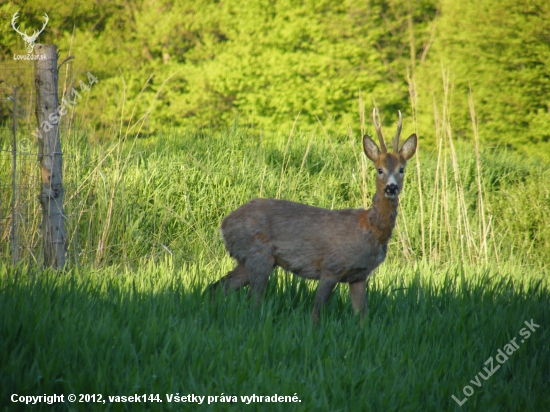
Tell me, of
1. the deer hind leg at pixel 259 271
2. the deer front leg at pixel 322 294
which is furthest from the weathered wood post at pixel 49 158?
the deer front leg at pixel 322 294

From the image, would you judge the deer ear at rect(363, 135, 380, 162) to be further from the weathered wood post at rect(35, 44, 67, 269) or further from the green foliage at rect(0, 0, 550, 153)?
the green foliage at rect(0, 0, 550, 153)

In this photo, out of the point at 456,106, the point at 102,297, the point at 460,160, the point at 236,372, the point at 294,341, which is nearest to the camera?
the point at 236,372

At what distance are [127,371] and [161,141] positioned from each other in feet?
24.3

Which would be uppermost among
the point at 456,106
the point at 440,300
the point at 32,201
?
the point at 456,106

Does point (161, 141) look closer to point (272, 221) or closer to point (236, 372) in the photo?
point (272, 221)

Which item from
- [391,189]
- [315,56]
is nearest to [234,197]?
[391,189]

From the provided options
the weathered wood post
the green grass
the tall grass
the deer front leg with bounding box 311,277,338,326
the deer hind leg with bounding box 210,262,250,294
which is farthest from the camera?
the tall grass

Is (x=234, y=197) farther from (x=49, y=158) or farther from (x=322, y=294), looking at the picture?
(x=322, y=294)

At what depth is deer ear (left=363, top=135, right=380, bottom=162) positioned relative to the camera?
16.0 feet

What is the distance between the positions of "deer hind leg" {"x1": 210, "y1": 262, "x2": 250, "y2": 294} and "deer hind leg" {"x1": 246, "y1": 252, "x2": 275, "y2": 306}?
0.71ft

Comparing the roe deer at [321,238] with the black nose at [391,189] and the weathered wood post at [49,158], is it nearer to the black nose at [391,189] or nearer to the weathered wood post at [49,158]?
the black nose at [391,189]

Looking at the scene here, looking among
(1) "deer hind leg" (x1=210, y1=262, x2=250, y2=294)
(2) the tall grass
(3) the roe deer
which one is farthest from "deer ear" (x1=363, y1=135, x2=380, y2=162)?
(2) the tall grass

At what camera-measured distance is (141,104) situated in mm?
18594

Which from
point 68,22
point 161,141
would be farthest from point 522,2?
point 68,22
